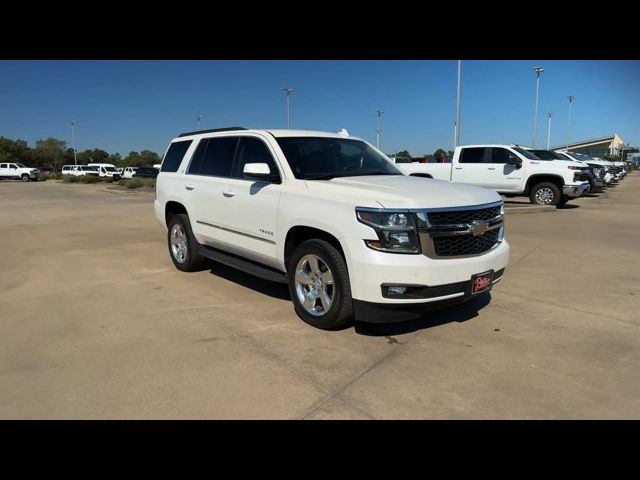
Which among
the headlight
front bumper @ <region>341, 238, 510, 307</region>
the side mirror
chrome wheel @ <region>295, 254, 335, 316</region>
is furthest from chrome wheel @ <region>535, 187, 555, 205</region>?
the headlight

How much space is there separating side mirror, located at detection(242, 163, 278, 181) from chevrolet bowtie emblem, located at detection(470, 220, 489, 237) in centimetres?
194

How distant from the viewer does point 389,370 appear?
11.5 ft

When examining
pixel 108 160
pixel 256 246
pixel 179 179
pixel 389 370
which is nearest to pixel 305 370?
pixel 389 370

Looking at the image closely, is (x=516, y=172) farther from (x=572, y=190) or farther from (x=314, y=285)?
(x=314, y=285)

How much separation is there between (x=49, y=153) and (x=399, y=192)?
360 feet

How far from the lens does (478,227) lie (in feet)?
12.8

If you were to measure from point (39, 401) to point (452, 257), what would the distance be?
315cm

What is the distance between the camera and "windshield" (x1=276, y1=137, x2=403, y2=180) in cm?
475

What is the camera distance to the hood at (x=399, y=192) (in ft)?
12.1

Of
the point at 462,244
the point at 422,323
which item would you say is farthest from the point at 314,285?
the point at 462,244

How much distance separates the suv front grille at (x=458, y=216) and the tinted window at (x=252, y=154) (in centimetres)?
181

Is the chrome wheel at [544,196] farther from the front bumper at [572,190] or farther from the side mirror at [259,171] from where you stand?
the side mirror at [259,171]

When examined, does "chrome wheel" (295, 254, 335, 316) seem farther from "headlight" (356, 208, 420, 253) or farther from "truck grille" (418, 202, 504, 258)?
"truck grille" (418, 202, 504, 258)
